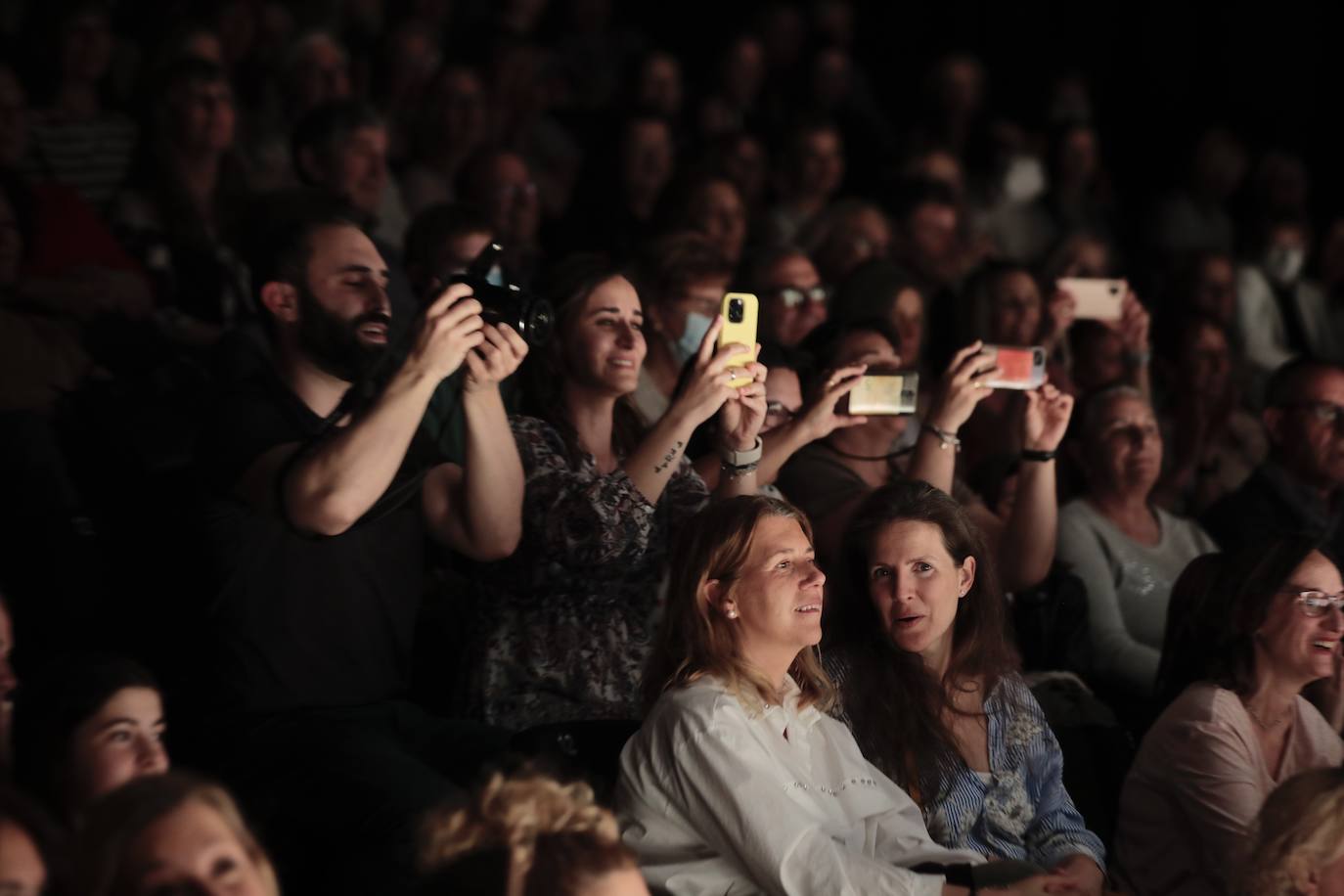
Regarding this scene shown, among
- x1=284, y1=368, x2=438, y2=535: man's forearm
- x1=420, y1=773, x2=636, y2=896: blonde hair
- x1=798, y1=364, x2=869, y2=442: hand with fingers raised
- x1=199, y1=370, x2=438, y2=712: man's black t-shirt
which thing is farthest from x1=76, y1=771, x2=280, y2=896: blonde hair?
x1=798, y1=364, x2=869, y2=442: hand with fingers raised

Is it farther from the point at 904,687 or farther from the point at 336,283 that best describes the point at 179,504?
the point at 904,687

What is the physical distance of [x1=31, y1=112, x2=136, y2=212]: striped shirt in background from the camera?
4.93 meters

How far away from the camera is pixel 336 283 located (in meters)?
2.89

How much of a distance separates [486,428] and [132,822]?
1.12 metres

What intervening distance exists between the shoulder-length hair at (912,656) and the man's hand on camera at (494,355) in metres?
0.69

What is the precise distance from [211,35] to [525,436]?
2760mm

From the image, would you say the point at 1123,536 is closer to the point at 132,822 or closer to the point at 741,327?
the point at 741,327

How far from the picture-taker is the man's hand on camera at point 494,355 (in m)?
2.72

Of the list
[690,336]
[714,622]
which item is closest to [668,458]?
[714,622]

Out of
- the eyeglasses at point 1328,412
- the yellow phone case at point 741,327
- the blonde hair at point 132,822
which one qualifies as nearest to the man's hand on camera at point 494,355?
the yellow phone case at point 741,327

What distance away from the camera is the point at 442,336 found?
8.38 feet

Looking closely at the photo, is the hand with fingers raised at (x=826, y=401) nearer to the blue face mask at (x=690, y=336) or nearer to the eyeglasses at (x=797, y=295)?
the blue face mask at (x=690, y=336)

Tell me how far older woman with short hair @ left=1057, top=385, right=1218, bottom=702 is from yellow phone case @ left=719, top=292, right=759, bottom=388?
1.09m

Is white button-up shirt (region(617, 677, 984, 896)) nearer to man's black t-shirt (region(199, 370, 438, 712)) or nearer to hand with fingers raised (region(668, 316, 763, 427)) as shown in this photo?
man's black t-shirt (region(199, 370, 438, 712))
